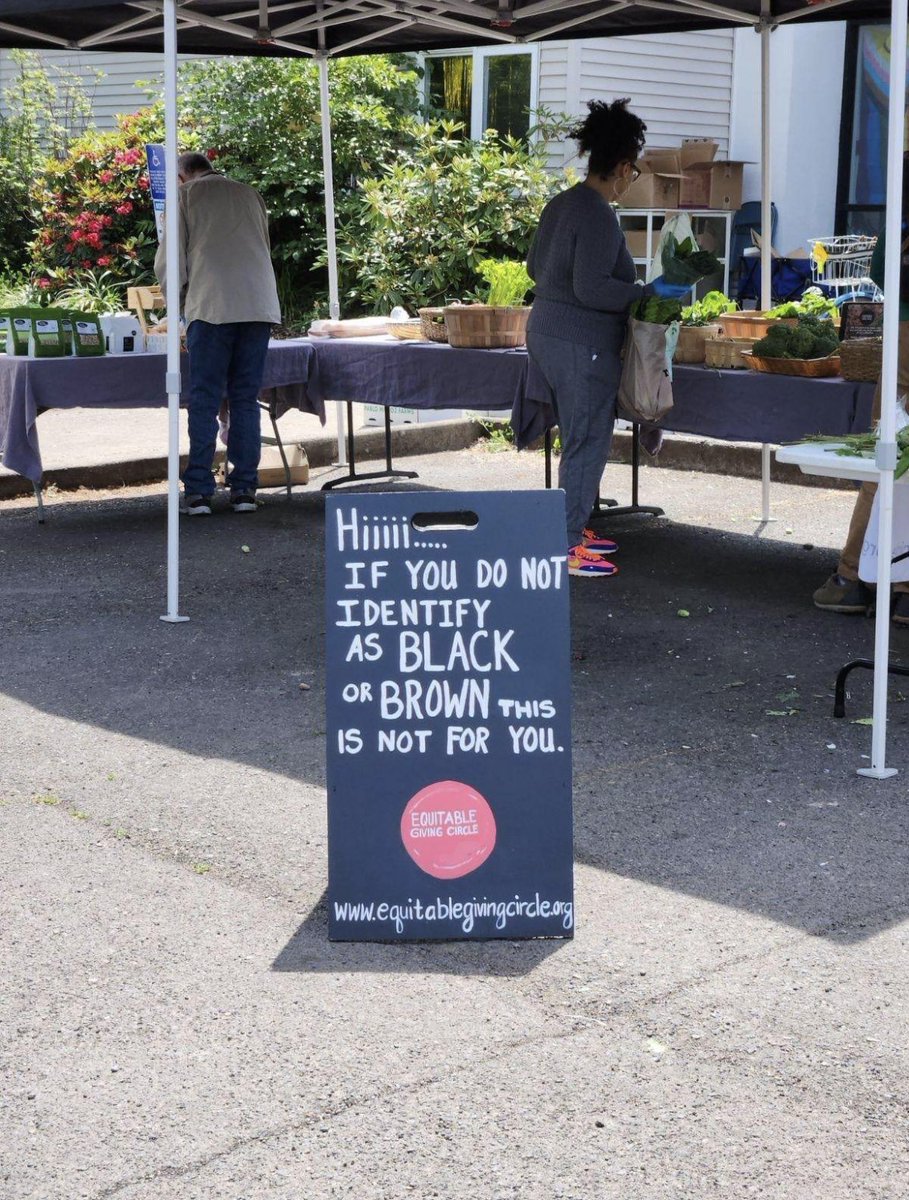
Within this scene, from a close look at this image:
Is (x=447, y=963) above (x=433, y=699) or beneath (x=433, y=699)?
beneath

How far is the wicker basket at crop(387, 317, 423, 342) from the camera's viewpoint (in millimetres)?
8812

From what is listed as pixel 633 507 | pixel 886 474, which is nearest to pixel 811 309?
pixel 633 507

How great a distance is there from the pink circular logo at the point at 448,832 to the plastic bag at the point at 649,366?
368cm

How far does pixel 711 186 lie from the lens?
1587 centimetres

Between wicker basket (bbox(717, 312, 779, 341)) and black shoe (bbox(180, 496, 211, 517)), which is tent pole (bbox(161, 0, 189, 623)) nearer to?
black shoe (bbox(180, 496, 211, 517))

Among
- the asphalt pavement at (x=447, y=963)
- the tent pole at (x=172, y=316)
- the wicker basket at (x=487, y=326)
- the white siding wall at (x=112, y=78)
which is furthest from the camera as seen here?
the white siding wall at (x=112, y=78)

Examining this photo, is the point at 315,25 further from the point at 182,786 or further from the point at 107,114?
the point at 107,114

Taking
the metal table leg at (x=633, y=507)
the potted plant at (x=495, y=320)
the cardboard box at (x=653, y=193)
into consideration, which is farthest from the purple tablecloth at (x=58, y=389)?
the cardboard box at (x=653, y=193)

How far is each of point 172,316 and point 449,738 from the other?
3342 mm

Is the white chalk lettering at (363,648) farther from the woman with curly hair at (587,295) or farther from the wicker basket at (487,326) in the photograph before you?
the wicker basket at (487,326)

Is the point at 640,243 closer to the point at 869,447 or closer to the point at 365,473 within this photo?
the point at 365,473

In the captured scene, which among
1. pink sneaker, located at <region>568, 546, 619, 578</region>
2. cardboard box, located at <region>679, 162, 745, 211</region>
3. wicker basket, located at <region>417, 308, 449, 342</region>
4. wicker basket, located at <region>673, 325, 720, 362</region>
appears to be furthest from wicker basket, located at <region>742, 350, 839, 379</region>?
A: cardboard box, located at <region>679, 162, 745, 211</region>

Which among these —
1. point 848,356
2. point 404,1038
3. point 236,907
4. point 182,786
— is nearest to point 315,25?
point 848,356

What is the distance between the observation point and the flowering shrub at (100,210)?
17016 millimetres
